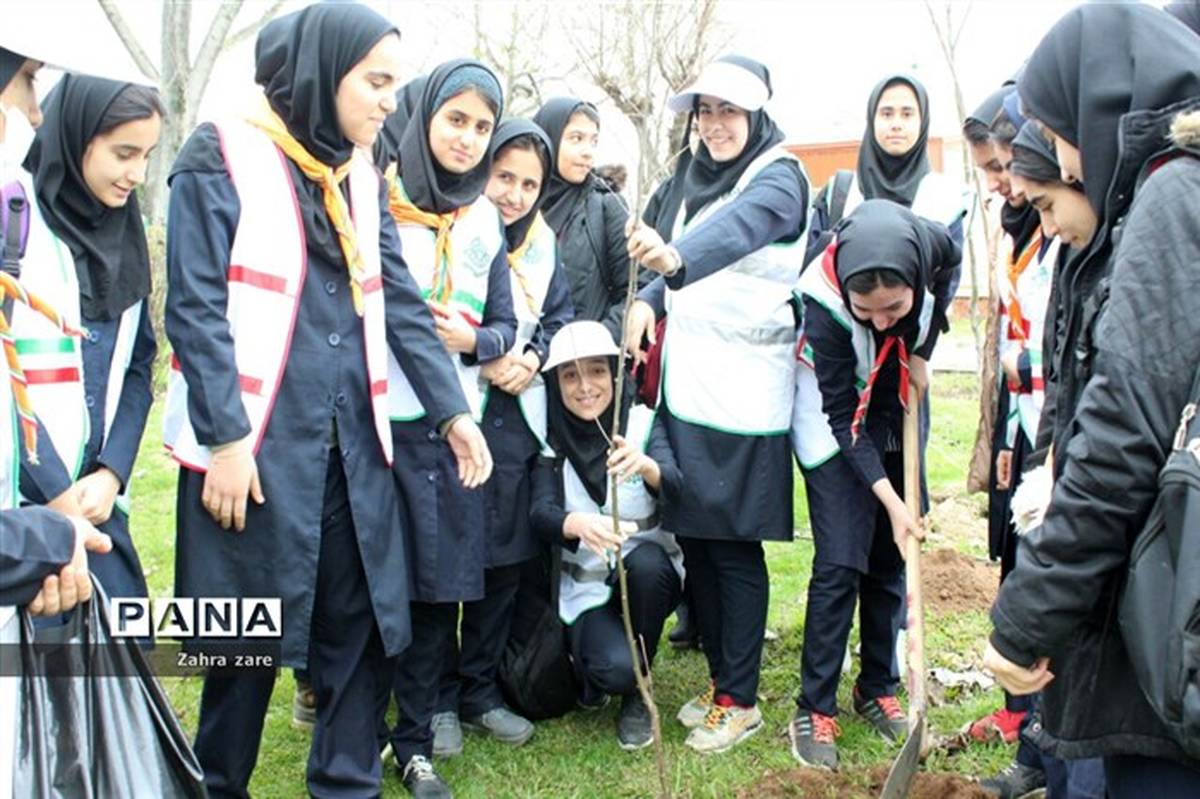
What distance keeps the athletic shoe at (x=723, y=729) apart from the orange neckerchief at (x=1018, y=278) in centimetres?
150

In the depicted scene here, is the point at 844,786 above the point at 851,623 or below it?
below

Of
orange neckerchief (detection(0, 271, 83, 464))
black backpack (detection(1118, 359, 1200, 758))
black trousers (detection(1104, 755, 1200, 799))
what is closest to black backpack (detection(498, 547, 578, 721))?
orange neckerchief (detection(0, 271, 83, 464))

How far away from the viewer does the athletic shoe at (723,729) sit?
3779mm

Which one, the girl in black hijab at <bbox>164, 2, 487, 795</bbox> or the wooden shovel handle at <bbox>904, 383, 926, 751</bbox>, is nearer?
the girl in black hijab at <bbox>164, 2, 487, 795</bbox>

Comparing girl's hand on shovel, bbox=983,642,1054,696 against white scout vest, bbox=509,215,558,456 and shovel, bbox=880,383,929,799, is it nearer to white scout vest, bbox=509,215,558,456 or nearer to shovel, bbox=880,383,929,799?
shovel, bbox=880,383,929,799

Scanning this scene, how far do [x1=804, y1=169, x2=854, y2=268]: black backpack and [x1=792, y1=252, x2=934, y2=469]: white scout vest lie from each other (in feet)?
1.77

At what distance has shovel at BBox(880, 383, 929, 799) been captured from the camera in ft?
9.44

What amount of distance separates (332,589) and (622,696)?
1.41 m

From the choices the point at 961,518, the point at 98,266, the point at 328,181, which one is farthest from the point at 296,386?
the point at 961,518

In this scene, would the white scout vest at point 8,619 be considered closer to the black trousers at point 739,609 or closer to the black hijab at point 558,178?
the black trousers at point 739,609

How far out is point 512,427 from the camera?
3.92 metres

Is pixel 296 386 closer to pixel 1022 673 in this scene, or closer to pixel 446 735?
pixel 446 735

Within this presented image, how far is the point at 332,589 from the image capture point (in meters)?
3.03

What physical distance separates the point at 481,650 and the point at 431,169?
1.63 meters
